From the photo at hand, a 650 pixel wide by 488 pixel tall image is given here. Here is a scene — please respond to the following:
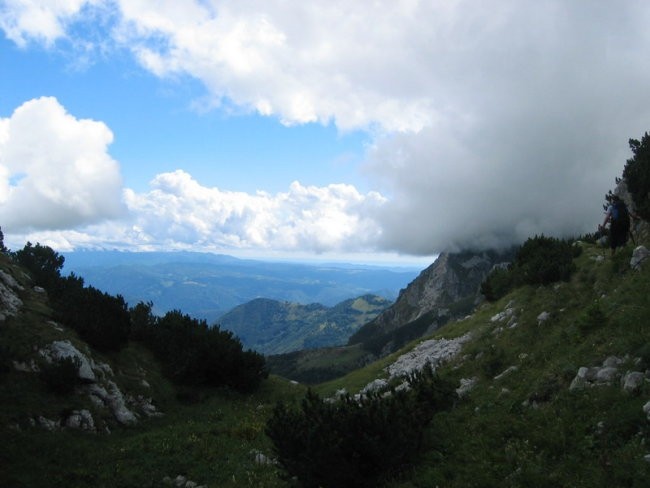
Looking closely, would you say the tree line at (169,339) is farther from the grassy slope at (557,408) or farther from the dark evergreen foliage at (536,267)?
the dark evergreen foliage at (536,267)

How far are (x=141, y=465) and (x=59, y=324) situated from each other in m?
12.3

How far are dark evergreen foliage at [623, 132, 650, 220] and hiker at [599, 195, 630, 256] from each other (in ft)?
10.2

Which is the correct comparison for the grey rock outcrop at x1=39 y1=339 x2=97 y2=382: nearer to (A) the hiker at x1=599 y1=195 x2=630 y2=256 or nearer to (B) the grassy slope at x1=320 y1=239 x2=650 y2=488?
(B) the grassy slope at x1=320 y1=239 x2=650 y2=488

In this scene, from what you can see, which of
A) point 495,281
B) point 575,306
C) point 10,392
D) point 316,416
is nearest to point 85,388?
point 10,392

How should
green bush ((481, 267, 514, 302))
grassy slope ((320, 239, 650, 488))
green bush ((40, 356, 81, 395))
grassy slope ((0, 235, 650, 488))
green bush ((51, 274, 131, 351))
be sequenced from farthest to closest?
green bush ((481, 267, 514, 302)), green bush ((51, 274, 131, 351)), green bush ((40, 356, 81, 395)), grassy slope ((0, 235, 650, 488)), grassy slope ((320, 239, 650, 488))

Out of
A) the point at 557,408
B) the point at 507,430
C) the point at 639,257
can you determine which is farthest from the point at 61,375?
the point at 639,257

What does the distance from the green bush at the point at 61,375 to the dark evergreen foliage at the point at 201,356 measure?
7.09 meters

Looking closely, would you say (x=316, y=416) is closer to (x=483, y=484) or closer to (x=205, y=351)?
(x=483, y=484)

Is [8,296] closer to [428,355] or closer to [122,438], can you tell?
[122,438]

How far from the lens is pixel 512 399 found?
12930 mm

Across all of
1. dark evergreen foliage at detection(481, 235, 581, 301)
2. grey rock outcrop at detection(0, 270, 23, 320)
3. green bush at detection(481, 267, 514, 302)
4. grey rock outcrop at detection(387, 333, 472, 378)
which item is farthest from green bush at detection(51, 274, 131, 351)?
green bush at detection(481, 267, 514, 302)

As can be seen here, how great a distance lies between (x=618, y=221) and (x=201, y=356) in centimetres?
2207

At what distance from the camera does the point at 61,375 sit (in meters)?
17.7

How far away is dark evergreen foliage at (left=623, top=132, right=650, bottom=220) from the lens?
2181 centimetres
